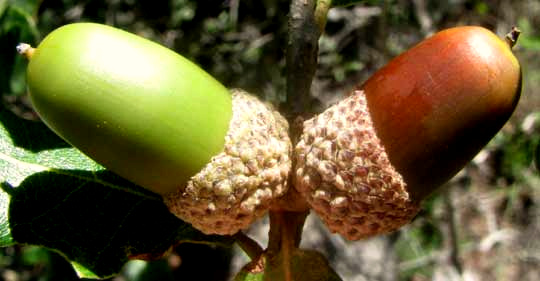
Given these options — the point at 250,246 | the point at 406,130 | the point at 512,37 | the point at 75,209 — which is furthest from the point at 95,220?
the point at 512,37

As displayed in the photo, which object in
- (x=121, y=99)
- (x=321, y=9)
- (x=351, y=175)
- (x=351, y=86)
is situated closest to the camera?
(x=121, y=99)

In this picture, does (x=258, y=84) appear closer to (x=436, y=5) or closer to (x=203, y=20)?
(x=203, y=20)

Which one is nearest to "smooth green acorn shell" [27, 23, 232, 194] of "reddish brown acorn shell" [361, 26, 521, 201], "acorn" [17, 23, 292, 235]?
"acorn" [17, 23, 292, 235]

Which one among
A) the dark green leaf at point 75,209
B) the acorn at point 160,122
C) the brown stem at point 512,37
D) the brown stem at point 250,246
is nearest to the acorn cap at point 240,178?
the acorn at point 160,122

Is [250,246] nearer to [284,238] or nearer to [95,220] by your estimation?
[284,238]

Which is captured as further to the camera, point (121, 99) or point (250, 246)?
point (250, 246)

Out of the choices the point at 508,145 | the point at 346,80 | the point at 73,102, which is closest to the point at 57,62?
the point at 73,102

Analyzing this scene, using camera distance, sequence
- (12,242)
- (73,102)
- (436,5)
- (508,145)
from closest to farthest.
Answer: (73,102), (12,242), (508,145), (436,5)

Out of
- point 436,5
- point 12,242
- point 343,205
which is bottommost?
point 12,242
